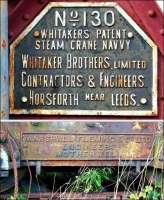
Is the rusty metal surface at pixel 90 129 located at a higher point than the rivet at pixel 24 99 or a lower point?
lower

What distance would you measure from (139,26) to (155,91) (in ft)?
1.60

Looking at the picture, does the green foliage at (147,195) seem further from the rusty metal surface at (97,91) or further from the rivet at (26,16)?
the rivet at (26,16)

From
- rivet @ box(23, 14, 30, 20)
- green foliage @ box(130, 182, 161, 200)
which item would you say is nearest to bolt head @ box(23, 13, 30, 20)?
rivet @ box(23, 14, 30, 20)

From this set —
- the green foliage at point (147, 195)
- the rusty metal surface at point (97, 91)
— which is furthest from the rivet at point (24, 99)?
the green foliage at point (147, 195)

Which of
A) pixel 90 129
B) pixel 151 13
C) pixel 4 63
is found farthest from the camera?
pixel 151 13

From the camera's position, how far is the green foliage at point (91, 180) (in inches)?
176

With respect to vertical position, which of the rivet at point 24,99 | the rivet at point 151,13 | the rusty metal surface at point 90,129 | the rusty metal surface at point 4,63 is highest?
the rivet at point 151,13

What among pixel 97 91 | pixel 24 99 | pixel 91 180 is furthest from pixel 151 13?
pixel 91 180

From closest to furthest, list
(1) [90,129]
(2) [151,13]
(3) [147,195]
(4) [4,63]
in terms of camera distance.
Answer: (3) [147,195]
(1) [90,129]
(4) [4,63]
(2) [151,13]

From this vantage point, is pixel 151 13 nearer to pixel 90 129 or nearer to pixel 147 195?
pixel 90 129

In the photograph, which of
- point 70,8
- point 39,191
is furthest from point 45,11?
point 39,191

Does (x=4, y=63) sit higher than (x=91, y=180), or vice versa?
(x=4, y=63)

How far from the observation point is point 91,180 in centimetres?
447

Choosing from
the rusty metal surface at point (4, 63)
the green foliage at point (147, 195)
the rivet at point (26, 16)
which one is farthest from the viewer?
the rivet at point (26, 16)
